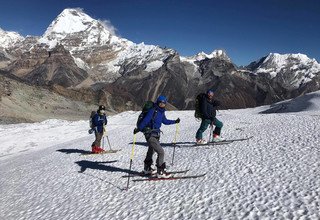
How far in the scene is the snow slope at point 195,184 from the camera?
37.3 feet

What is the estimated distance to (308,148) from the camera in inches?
640

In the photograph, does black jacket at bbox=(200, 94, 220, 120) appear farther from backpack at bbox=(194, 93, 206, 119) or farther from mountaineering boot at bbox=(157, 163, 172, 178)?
mountaineering boot at bbox=(157, 163, 172, 178)

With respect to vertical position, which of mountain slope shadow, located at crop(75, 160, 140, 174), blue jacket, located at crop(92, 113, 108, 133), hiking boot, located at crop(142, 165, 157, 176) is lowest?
mountain slope shadow, located at crop(75, 160, 140, 174)

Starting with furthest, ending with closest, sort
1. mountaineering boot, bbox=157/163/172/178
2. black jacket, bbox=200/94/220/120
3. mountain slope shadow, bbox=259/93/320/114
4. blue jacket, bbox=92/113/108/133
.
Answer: mountain slope shadow, bbox=259/93/320/114 < blue jacket, bbox=92/113/108/133 < black jacket, bbox=200/94/220/120 < mountaineering boot, bbox=157/163/172/178

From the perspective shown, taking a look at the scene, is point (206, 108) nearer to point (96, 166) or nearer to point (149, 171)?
point (149, 171)

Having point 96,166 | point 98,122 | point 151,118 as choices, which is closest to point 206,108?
point 151,118

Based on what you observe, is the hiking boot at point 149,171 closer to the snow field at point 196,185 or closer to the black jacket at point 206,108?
the snow field at point 196,185

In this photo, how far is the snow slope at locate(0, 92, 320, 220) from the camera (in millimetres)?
11383

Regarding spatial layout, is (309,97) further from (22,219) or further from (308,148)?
(22,219)

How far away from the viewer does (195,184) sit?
13.8 m

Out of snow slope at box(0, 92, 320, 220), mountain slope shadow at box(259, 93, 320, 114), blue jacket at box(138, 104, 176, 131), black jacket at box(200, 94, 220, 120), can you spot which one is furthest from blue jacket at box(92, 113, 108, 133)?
mountain slope shadow at box(259, 93, 320, 114)

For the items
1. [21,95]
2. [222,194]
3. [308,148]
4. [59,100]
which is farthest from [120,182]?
[59,100]

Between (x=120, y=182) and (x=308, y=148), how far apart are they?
7767mm

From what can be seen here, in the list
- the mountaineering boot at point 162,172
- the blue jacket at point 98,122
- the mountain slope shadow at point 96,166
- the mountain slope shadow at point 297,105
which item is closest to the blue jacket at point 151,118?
the mountaineering boot at point 162,172
